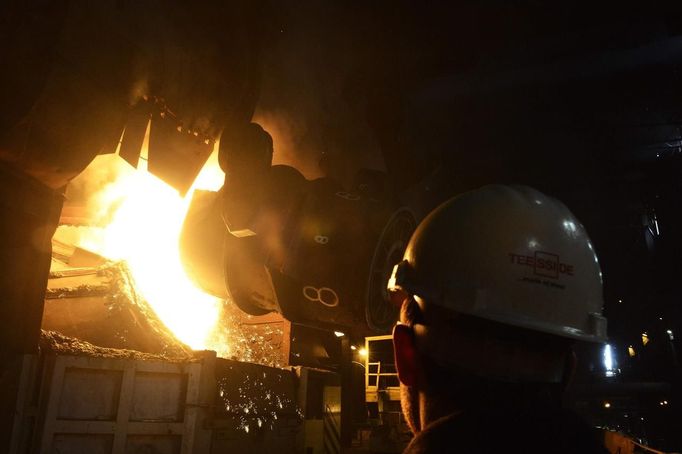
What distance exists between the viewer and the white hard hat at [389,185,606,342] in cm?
142

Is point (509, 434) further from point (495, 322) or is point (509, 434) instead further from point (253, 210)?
point (253, 210)

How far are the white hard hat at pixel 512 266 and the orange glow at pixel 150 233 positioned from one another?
493cm

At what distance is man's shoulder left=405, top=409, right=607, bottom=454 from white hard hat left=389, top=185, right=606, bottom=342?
30 centimetres

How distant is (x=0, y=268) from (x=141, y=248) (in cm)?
302

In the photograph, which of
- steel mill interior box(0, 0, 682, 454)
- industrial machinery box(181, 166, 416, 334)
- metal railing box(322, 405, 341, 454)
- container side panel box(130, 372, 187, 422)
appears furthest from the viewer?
metal railing box(322, 405, 341, 454)

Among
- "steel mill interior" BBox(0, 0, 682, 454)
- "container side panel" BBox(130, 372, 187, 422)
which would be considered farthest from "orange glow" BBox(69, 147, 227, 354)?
"container side panel" BBox(130, 372, 187, 422)

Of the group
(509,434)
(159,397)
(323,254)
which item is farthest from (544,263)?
(159,397)

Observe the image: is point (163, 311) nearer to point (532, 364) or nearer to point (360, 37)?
point (360, 37)

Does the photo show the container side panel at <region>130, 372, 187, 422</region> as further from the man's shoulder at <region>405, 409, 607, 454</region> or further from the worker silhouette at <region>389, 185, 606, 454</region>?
the man's shoulder at <region>405, 409, 607, 454</region>

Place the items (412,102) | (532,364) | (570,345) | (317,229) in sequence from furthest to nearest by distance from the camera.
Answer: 1. (412,102)
2. (317,229)
3. (570,345)
4. (532,364)

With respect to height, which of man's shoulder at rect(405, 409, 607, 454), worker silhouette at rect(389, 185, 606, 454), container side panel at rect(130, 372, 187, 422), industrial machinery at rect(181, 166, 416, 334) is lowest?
container side panel at rect(130, 372, 187, 422)

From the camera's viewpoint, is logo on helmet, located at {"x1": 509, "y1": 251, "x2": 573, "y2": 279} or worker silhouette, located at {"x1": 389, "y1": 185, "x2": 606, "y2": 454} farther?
logo on helmet, located at {"x1": 509, "y1": 251, "x2": 573, "y2": 279}

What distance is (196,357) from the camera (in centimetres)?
491

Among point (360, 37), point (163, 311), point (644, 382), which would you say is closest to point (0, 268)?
point (163, 311)
